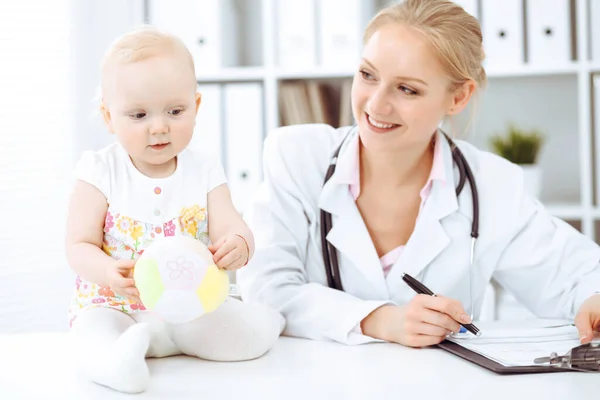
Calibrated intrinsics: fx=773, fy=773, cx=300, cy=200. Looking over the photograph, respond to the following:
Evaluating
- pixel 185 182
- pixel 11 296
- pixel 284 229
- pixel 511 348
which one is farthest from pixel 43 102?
pixel 511 348

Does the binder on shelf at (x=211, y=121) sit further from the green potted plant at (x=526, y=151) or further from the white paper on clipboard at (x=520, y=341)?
the white paper on clipboard at (x=520, y=341)

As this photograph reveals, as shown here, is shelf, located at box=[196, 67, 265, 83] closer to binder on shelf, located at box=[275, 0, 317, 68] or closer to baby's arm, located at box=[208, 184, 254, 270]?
binder on shelf, located at box=[275, 0, 317, 68]

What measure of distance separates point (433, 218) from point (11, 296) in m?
1.14

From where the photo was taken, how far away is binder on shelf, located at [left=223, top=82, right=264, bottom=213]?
254cm

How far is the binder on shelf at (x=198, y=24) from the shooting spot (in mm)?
2543

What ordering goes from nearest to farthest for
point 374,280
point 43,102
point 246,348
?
point 246,348 → point 374,280 → point 43,102

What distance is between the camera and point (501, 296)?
8.21 feet

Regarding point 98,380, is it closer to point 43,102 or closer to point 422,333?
point 422,333

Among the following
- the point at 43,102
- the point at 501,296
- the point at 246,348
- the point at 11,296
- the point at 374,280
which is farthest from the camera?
A: the point at 501,296

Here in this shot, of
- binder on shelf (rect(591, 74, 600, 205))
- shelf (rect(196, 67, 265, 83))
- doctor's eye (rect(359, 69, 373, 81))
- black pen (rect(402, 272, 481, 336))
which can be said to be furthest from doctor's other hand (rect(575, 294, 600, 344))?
shelf (rect(196, 67, 265, 83))

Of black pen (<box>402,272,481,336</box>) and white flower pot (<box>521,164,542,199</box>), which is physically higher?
white flower pot (<box>521,164,542,199</box>)

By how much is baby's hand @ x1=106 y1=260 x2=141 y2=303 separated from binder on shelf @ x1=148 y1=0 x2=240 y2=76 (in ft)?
5.34

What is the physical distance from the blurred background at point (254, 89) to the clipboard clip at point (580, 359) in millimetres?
1430

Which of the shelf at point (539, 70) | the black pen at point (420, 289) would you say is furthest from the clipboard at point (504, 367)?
the shelf at point (539, 70)
